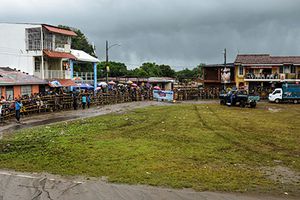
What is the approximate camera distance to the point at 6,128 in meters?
22.2

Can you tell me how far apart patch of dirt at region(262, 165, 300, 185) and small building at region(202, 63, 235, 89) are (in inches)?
1794

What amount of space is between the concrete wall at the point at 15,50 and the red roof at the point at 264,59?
1284 inches

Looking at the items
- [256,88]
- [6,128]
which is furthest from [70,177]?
[256,88]

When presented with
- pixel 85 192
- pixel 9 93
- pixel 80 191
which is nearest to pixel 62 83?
pixel 9 93

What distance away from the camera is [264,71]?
186 ft

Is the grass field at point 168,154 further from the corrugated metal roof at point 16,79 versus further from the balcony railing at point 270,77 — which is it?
the balcony railing at point 270,77

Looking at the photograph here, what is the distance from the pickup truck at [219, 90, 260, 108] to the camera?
36.9m

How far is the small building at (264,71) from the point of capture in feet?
178

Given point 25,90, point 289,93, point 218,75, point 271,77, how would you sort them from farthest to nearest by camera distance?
point 218,75 < point 271,77 < point 289,93 < point 25,90

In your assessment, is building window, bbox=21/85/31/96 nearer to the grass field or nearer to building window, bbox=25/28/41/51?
building window, bbox=25/28/41/51

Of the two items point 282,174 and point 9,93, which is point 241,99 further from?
point 282,174

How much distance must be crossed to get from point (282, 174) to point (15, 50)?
36.9 m

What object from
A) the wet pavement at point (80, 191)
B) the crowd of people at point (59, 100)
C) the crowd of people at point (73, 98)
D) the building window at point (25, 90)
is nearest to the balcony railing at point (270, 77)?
the crowd of people at point (73, 98)

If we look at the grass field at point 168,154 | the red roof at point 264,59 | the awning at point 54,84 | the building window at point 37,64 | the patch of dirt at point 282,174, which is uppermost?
the red roof at point 264,59
